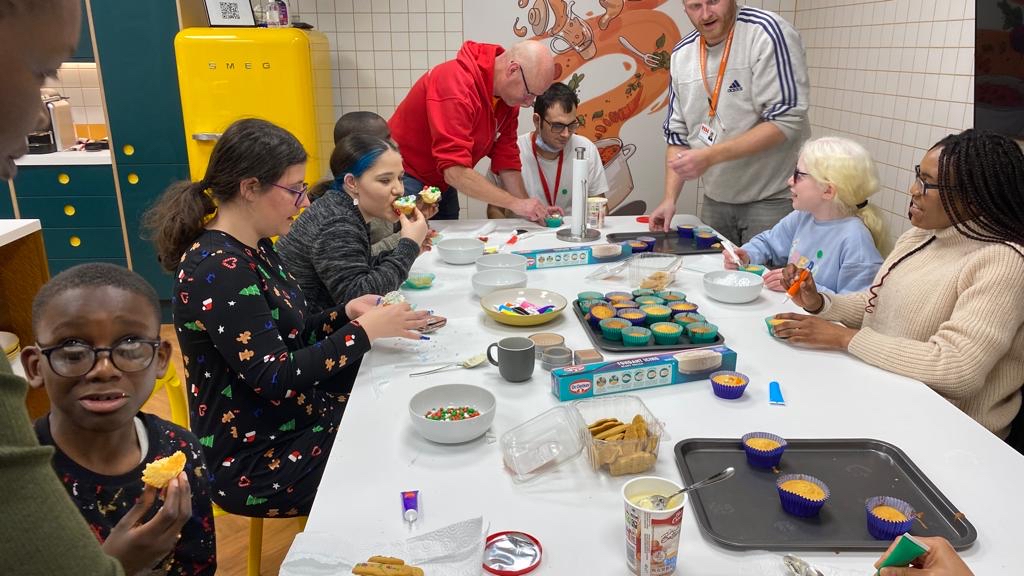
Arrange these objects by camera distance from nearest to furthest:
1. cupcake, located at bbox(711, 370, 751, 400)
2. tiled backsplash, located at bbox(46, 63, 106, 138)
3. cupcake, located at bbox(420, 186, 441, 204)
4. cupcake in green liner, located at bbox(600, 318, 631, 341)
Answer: cupcake, located at bbox(711, 370, 751, 400) < cupcake in green liner, located at bbox(600, 318, 631, 341) < cupcake, located at bbox(420, 186, 441, 204) < tiled backsplash, located at bbox(46, 63, 106, 138)

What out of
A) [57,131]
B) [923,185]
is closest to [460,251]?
[923,185]

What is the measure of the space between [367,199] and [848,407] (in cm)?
162

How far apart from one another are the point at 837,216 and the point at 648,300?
1.01 meters

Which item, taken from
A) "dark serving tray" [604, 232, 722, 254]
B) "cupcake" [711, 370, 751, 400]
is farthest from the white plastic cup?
"dark serving tray" [604, 232, 722, 254]

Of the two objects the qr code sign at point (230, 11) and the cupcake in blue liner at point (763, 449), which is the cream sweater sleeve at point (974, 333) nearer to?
the cupcake in blue liner at point (763, 449)

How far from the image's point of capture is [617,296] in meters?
2.16

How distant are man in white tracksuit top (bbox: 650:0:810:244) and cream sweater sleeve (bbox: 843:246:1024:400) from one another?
1.51m

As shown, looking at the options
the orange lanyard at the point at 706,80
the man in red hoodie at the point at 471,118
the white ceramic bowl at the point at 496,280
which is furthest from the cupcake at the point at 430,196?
the orange lanyard at the point at 706,80

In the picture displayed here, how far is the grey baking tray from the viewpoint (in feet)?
3.73

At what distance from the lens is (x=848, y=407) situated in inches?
61.4

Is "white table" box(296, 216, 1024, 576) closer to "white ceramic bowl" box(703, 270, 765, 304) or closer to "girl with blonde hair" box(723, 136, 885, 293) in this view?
"white ceramic bowl" box(703, 270, 765, 304)

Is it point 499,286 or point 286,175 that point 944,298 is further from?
point 286,175

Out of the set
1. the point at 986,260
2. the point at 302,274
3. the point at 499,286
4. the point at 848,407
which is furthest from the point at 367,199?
the point at 986,260

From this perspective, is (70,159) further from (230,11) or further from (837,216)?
(837,216)
